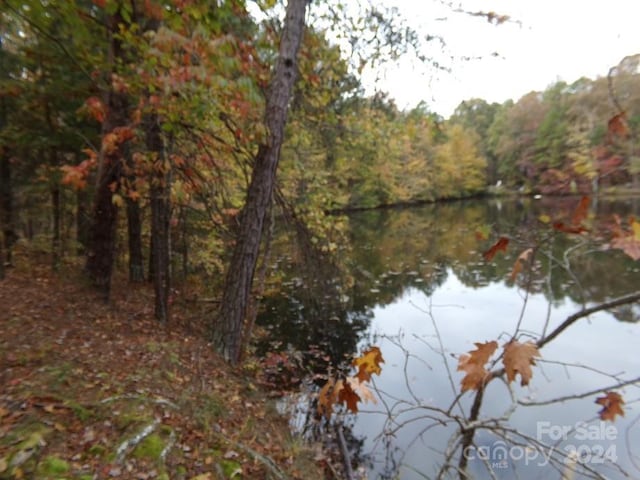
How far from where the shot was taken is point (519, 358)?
142 centimetres

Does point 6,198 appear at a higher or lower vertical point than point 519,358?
higher

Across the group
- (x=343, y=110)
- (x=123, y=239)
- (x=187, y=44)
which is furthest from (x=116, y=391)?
(x=123, y=239)

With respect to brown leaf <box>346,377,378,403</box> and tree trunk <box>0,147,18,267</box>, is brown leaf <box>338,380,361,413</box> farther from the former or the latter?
tree trunk <box>0,147,18,267</box>

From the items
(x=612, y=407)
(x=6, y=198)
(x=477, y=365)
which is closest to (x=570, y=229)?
(x=477, y=365)

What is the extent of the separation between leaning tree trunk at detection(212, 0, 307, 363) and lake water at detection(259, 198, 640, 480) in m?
1.22

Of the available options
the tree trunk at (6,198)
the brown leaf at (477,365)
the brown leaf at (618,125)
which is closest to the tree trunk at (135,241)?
the tree trunk at (6,198)

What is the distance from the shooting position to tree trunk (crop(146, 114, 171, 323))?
478cm

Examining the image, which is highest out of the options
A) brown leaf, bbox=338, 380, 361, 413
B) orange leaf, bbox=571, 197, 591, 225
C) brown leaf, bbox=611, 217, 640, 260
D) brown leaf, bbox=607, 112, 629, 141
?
brown leaf, bbox=607, 112, 629, 141

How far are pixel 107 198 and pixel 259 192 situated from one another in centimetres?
267

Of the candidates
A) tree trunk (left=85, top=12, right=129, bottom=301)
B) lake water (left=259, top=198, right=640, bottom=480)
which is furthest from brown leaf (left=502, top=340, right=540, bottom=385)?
tree trunk (left=85, top=12, right=129, bottom=301)

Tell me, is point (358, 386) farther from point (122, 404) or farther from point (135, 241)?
point (135, 241)

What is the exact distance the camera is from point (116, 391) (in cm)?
323

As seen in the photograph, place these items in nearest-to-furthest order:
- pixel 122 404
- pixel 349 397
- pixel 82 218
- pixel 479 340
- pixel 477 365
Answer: pixel 477 365
pixel 349 397
pixel 122 404
pixel 479 340
pixel 82 218

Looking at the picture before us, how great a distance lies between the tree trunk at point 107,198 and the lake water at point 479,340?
8.96 feet
